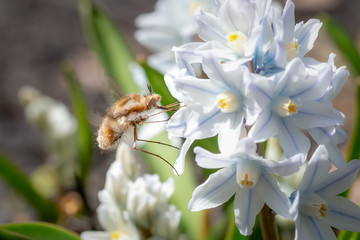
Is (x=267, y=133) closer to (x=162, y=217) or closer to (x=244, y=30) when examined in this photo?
(x=244, y=30)

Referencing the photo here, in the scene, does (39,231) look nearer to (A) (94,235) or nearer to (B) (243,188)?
(A) (94,235)

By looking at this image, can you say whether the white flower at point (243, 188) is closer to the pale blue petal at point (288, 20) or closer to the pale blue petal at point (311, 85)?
the pale blue petal at point (311, 85)

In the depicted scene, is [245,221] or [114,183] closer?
[245,221]

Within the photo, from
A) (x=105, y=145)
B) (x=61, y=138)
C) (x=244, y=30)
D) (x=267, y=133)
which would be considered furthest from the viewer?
(x=61, y=138)

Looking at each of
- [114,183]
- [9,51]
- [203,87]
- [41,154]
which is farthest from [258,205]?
[9,51]

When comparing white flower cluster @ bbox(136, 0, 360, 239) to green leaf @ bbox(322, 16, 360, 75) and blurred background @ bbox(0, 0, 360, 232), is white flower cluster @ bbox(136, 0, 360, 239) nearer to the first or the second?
green leaf @ bbox(322, 16, 360, 75)

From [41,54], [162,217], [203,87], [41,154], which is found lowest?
[41,154]

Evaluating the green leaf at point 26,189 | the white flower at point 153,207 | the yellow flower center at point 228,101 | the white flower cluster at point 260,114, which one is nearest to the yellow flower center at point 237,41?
the white flower cluster at point 260,114
